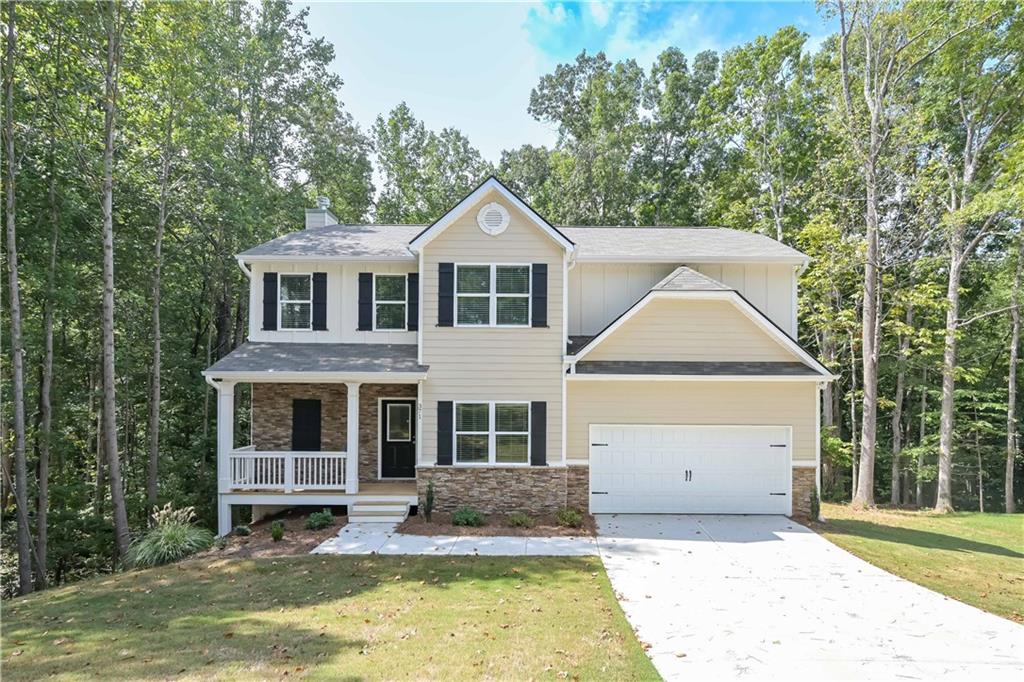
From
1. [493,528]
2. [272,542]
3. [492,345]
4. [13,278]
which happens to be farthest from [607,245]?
[13,278]

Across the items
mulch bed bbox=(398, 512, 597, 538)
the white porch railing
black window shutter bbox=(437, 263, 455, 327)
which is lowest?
mulch bed bbox=(398, 512, 597, 538)

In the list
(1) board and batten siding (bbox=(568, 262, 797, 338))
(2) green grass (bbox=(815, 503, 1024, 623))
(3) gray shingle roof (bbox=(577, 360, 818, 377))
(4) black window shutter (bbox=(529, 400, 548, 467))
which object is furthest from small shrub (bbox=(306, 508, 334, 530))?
(2) green grass (bbox=(815, 503, 1024, 623))

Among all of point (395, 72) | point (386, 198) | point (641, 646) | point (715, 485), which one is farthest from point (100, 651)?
point (386, 198)

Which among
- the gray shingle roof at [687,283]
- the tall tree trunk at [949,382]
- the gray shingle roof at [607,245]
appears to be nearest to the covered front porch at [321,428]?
the gray shingle roof at [607,245]

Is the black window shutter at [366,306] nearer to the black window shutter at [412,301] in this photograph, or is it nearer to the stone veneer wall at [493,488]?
the black window shutter at [412,301]

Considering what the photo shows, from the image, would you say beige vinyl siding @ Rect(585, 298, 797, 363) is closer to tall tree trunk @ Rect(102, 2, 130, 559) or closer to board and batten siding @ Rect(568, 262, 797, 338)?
board and batten siding @ Rect(568, 262, 797, 338)

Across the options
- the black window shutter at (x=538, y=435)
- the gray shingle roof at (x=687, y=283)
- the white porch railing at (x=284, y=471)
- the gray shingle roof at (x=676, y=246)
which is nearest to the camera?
the white porch railing at (x=284, y=471)

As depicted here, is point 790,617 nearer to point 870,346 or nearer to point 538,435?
point 538,435

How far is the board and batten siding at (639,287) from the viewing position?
1311 centimetres

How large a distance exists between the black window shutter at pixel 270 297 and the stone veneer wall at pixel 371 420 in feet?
9.21

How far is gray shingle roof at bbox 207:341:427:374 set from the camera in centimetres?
1126

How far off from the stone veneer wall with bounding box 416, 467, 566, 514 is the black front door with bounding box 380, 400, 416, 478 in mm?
1881

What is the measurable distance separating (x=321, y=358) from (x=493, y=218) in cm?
514

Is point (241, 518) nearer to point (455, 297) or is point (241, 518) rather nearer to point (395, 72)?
point (455, 297)
